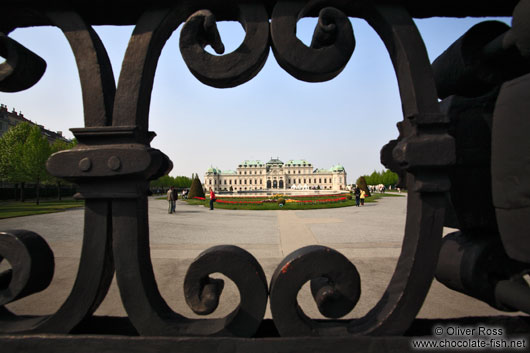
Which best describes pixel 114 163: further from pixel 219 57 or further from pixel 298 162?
pixel 298 162

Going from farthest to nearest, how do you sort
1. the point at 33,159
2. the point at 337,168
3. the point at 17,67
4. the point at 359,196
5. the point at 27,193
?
the point at 337,168, the point at 27,193, the point at 33,159, the point at 359,196, the point at 17,67

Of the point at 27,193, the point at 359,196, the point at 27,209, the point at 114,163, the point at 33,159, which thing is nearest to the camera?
the point at 114,163

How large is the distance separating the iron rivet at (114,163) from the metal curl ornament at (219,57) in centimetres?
46

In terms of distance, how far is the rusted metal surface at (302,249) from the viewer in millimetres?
971

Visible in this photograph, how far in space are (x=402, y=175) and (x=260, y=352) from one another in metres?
0.89

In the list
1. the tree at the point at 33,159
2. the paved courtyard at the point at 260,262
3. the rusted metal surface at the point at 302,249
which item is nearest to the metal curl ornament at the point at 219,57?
the rusted metal surface at the point at 302,249

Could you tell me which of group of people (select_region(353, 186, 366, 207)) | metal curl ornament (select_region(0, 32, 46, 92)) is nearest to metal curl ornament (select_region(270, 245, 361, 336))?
metal curl ornament (select_region(0, 32, 46, 92))

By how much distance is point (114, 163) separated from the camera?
98cm

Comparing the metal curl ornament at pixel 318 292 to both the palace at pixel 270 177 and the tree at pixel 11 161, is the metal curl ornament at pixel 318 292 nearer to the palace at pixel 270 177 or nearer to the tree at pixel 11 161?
the tree at pixel 11 161

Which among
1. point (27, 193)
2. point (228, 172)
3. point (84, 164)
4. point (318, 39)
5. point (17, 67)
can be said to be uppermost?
point (228, 172)

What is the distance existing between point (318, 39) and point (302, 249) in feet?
2.86

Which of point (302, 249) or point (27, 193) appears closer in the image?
point (302, 249)

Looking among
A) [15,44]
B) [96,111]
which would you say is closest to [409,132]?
[96,111]

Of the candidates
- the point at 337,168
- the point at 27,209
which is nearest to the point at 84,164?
the point at 27,209
